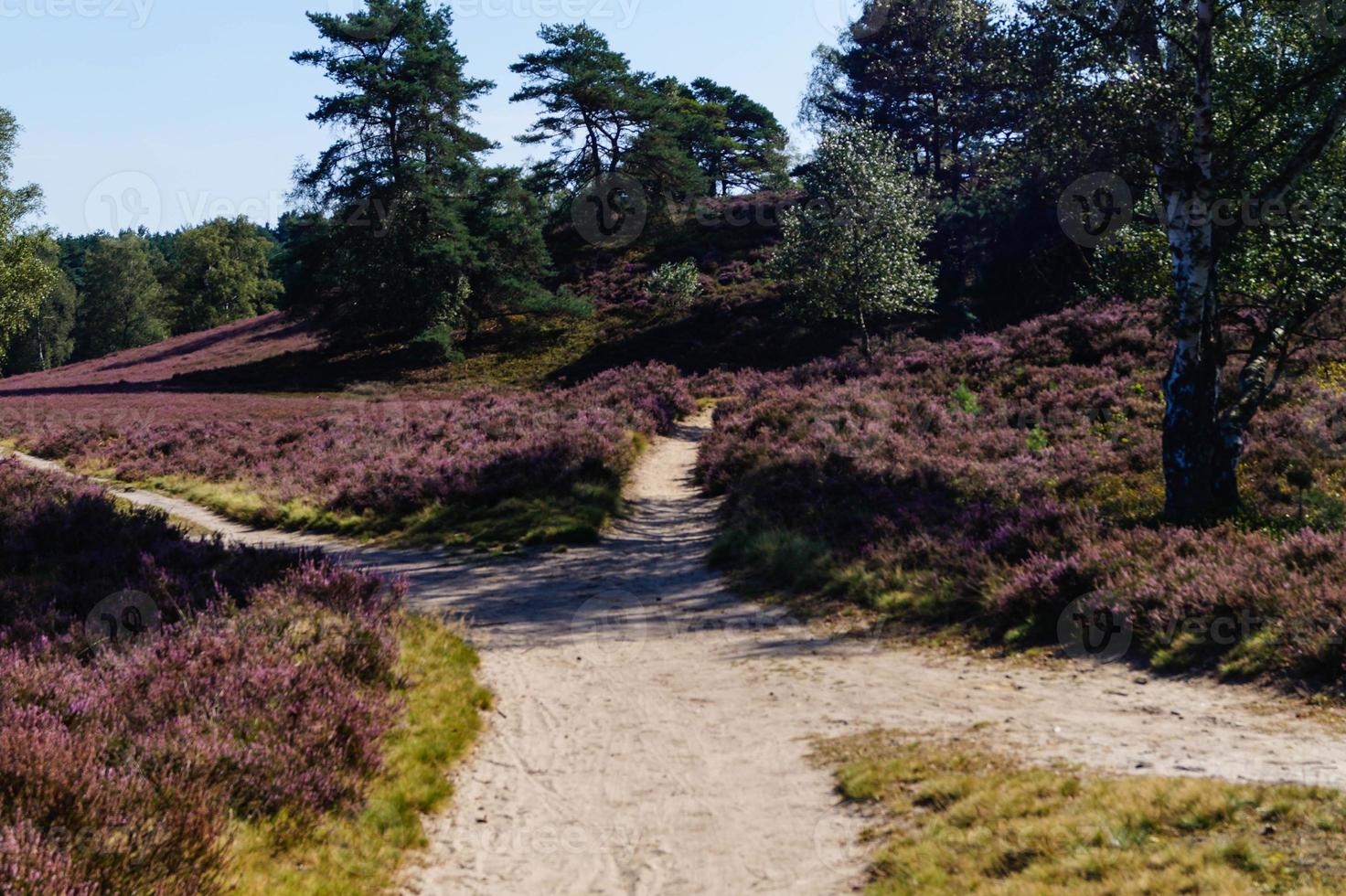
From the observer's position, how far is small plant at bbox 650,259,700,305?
53.3 metres

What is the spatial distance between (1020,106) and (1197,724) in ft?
36.2

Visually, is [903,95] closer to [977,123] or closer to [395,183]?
[395,183]

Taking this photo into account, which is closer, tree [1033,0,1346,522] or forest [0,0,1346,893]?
forest [0,0,1346,893]

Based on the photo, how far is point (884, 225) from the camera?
38438mm

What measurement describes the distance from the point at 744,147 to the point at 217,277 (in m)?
53.2

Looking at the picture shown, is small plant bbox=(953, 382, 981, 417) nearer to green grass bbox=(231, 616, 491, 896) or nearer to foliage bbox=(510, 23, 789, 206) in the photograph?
green grass bbox=(231, 616, 491, 896)

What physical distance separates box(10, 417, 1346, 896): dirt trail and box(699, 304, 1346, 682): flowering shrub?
3.63 ft

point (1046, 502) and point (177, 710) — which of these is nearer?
point (177, 710)

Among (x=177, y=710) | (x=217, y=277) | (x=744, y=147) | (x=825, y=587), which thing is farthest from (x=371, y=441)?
(x=217, y=277)

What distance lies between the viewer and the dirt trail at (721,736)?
5891mm

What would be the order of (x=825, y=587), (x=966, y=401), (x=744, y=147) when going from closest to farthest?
(x=825, y=587)
(x=966, y=401)
(x=744, y=147)

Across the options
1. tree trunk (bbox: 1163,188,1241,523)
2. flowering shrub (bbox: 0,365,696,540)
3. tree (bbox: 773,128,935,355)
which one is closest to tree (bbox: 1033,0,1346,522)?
tree trunk (bbox: 1163,188,1241,523)

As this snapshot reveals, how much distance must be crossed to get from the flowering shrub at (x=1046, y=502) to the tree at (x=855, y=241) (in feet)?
36.6

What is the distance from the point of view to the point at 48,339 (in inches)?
3957
